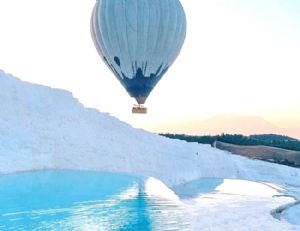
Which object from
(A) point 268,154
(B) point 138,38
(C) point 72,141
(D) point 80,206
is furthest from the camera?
(A) point 268,154

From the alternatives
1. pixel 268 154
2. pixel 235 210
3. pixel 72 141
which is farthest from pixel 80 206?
pixel 268 154

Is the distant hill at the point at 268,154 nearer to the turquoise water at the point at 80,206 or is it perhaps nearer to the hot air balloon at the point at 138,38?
the hot air balloon at the point at 138,38

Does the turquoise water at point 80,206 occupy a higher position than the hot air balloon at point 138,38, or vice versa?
the hot air balloon at point 138,38

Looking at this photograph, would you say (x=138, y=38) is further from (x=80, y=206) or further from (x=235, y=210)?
(x=80, y=206)

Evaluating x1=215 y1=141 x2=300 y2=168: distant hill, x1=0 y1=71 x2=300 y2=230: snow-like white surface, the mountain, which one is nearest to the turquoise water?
x1=0 y1=71 x2=300 y2=230: snow-like white surface

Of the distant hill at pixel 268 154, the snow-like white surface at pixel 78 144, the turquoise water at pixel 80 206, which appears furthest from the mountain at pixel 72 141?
the distant hill at pixel 268 154

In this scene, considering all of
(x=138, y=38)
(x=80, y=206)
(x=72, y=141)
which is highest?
(x=138, y=38)
